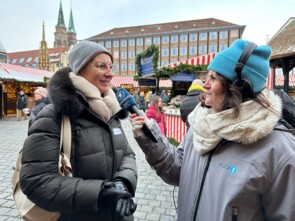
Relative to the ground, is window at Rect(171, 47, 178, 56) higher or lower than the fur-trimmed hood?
higher

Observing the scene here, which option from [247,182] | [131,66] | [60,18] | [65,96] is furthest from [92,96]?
[60,18]

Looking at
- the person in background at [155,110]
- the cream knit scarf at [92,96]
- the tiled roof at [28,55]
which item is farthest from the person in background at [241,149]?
the tiled roof at [28,55]

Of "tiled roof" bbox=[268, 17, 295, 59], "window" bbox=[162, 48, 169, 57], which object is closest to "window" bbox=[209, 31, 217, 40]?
"window" bbox=[162, 48, 169, 57]

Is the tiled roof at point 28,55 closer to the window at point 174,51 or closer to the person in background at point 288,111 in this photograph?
the window at point 174,51

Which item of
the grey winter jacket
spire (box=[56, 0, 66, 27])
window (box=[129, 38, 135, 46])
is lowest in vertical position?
the grey winter jacket

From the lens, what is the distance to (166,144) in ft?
5.37

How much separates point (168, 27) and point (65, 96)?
61.2 m

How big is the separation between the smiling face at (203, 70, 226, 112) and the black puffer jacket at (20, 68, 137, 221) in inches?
30.0

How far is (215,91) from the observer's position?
4.07 ft

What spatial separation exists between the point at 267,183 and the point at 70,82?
1.31 meters

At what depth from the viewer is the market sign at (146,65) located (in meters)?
8.76

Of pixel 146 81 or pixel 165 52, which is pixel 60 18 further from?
pixel 146 81

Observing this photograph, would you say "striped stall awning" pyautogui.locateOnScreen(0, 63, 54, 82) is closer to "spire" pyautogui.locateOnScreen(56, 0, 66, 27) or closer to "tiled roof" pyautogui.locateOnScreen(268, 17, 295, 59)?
"tiled roof" pyautogui.locateOnScreen(268, 17, 295, 59)

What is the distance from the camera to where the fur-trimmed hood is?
1436mm
